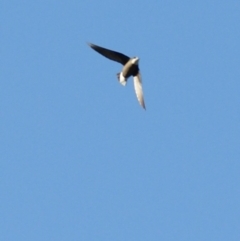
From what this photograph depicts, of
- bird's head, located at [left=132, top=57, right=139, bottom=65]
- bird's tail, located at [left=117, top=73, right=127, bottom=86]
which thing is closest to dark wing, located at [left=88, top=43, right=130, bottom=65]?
bird's head, located at [left=132, top=57, right=139, bottom=65]

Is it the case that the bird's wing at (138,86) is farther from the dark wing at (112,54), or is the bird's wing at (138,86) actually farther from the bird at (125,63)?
the dark wing at (112,54)

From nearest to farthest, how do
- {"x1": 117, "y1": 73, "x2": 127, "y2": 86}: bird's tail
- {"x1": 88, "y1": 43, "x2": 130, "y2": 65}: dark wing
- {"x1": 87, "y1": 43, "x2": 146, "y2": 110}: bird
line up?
{"x1": 117, "y1": 73, "x2": 127, "y2": 86}: bird's tail < {"x1": 87, "y1": 43, "x2": 146, "y2": 110}: bird < {"x1": 88, "y1": 43, "x2": 130, "y2": 65}: dark wing

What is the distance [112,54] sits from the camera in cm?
2250

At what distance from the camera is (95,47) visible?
2245 cm

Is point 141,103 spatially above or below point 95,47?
below

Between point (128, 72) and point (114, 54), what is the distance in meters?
0.49

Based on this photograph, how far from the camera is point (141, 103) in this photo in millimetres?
21969

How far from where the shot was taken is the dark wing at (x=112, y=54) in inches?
884

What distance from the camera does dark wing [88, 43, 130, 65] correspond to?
2245cm

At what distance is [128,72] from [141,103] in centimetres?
81

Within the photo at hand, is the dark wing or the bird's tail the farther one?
the dark wing

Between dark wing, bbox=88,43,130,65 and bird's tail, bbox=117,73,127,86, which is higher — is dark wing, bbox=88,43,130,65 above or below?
above

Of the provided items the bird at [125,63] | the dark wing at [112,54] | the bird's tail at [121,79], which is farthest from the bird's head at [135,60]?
the bird's tail at [121,79]

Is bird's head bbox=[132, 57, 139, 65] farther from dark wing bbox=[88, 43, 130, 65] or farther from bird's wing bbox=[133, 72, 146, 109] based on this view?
bird's wing bbox=[133, 72, 146, 109]
